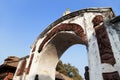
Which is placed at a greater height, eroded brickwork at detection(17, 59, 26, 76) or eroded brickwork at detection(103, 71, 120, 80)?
eroded brickwork at detection(17, 59, 26, 76)

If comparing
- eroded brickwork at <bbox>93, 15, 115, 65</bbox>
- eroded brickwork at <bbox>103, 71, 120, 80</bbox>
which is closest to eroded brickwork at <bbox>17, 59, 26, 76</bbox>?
eroded brickwork at <bbox>93, 15, 115, 65</bbox>

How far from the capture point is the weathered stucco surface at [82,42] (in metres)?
5.07

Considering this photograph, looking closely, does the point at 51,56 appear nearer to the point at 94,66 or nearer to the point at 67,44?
the point at 67,44

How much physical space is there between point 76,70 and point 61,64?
4.40 metres

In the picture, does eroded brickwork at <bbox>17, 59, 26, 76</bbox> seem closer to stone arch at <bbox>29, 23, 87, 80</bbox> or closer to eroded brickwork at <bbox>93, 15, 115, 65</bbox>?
stone arch at <bbox>29, 23, 87, 80</bbox>

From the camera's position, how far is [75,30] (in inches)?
269

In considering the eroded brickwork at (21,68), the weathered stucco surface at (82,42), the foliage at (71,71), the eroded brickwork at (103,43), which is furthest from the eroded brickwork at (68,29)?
the foliage at (71,71)

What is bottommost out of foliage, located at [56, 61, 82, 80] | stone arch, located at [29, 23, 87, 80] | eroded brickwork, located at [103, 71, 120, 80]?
eroded brickwork, located at [103, 71, 120, 80]

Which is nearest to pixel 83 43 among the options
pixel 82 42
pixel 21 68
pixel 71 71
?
pixel 82 42

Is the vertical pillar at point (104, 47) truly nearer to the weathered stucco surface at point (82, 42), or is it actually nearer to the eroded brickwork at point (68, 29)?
the weathered stucco surface at point (82, 42)

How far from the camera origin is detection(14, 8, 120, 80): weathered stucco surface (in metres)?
5.07

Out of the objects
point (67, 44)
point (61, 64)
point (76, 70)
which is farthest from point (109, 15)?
point (76, 70)

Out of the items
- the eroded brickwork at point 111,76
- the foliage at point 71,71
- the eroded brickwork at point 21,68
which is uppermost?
the foliage at point 71,71

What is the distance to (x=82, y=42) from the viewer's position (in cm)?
707
